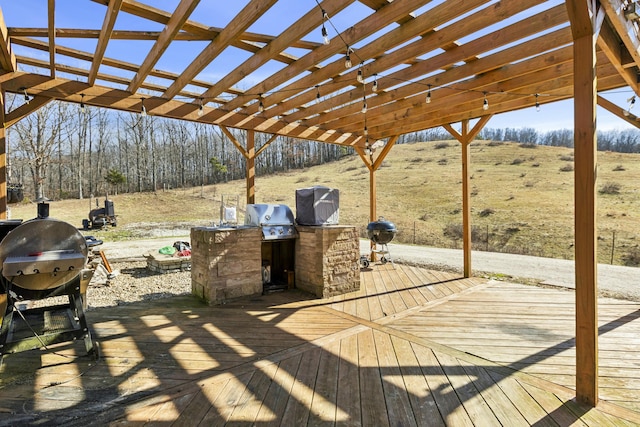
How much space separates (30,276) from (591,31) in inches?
163

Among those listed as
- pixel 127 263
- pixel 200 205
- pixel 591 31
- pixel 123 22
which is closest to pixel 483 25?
pixel 591 31

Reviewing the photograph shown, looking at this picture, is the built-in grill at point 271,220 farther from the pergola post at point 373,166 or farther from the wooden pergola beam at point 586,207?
the wooden pergola beam at point 586,207

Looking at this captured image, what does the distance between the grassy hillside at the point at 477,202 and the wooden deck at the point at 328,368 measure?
8.88m

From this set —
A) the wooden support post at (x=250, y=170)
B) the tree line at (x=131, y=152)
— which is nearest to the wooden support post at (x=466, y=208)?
the wooden support post at (x=250, y=170)

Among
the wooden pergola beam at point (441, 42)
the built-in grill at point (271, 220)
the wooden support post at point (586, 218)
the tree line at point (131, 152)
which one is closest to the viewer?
the wooden support post at point (586, 218)

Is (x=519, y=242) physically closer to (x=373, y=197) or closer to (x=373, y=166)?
(x=373, y=197)

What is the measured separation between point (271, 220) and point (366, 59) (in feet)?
7.95

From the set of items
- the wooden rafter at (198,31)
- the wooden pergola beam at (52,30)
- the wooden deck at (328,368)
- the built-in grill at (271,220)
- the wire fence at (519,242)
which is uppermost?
the wooden rafter at (198,31)

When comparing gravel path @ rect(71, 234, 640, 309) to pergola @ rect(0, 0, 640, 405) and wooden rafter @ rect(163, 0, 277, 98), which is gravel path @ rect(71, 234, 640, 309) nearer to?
pergola @ rect(0, 0, 640, 405)

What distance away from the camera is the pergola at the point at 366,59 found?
2092 millimetres

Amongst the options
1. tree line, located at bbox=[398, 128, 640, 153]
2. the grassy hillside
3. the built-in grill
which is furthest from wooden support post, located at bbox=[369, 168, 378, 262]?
tree line, located at bbox=[398, 128, 640, 153]

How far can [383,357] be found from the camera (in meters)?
2.67

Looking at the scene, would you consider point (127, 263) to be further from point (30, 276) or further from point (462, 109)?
point (462, 109)

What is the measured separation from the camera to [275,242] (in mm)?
5066
